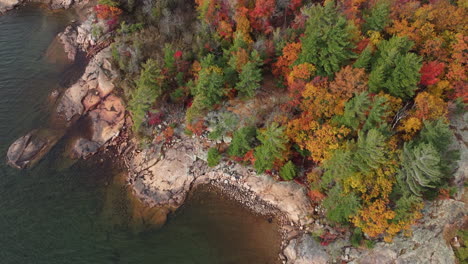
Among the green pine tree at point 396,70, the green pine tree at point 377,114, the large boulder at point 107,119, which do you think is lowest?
the large boulder at point 107,119

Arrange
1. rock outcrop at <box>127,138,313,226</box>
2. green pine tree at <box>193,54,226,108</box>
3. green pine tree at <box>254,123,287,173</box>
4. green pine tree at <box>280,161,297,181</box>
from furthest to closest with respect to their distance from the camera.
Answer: rock outcrop at <box>127,138,313,226</box>, green pine tree at <box>193,54,226,108</box>, green pine tree at <box>280,161,297,181</box>, green pine tree at <box>254,123,287,173</box>

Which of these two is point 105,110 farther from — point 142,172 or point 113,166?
point 142,172

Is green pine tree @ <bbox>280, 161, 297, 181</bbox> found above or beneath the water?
above

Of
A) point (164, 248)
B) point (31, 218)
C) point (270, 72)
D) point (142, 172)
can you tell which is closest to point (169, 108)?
point (142, 172)

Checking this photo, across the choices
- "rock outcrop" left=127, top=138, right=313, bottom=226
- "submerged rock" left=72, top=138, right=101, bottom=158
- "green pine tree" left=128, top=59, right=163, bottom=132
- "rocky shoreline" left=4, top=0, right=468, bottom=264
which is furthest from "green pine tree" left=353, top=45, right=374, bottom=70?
"submerged rock" left=72, top=138, right=101, bottom=158

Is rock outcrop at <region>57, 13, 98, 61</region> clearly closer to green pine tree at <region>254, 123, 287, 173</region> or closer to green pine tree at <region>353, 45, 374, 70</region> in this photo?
green pine tree at <region>254, 123, 287, 173</region>

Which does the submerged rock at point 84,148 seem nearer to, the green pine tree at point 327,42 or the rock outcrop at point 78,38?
the rock outcrop at point 78,38

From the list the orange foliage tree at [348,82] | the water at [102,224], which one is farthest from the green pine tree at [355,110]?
the water at [102,224]

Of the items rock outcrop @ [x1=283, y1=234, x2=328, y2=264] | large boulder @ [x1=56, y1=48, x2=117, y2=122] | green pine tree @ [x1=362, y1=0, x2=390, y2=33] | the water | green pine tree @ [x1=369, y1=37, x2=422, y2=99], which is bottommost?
rock outcrop @ [x1=283, y1=234, x2=328, y2=264]
